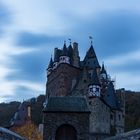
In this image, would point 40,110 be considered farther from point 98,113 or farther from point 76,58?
point 98,113

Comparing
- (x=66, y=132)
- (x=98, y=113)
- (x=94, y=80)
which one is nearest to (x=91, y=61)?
(x=94, y=80)

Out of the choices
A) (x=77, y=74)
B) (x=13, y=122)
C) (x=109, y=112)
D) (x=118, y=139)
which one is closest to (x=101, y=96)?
(x=109, y=112)

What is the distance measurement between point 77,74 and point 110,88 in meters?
7.14

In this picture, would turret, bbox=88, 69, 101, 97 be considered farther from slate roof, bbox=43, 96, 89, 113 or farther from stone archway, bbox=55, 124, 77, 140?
stone archway, bbox=55, 124, 77, 140

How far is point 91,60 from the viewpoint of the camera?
246 ft

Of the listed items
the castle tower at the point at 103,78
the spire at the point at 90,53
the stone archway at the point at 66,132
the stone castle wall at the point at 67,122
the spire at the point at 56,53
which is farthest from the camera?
the spire at the point at 56,53

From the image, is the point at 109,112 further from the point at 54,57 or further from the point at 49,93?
the point at 54,57

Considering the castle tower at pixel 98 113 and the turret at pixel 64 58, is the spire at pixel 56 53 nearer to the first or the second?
the turret at pixel 64 58

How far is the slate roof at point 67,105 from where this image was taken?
24.0 metres

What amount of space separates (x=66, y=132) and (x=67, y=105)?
1.39 metres

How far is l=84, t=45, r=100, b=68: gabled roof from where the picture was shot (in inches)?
2916

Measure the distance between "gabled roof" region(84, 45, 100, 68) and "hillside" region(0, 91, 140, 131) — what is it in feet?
35.4

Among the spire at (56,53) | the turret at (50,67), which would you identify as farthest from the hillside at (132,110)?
the spire at (56,53)

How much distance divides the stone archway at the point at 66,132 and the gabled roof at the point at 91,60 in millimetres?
49485
